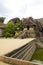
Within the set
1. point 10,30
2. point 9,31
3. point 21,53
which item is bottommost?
point 21,53

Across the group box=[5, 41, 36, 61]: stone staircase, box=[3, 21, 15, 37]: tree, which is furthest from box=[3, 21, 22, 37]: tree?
box=[5, 41, 36, 61]: stone staircase

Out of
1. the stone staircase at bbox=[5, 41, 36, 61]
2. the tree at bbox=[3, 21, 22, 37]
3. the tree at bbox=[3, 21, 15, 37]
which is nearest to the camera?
the stone staircase at bbox=[5, 41, 36, 61]

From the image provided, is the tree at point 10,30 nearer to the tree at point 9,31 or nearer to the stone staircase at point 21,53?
the tree at point 9,31

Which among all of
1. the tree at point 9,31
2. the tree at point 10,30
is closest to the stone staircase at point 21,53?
the tree at point 9,31

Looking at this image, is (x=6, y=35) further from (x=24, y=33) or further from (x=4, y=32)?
(x=24, y=33)

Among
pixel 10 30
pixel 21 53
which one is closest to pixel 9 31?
pixel 10 30

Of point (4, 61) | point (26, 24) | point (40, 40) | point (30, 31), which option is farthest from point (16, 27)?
point (4, 61)

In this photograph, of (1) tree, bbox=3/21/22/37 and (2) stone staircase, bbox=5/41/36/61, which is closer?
(2) stone staircase, bbox=5/41/36/61

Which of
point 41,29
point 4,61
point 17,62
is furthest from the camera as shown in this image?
point 41,29

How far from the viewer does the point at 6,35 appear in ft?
85.5

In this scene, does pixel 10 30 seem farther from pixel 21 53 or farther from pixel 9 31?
pixel 21 53

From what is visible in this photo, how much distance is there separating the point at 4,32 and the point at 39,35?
7.66 metres

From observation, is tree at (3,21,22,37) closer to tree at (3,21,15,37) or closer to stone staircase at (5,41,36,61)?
tree at (3,21,15,37)

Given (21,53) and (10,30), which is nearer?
(21,53)
